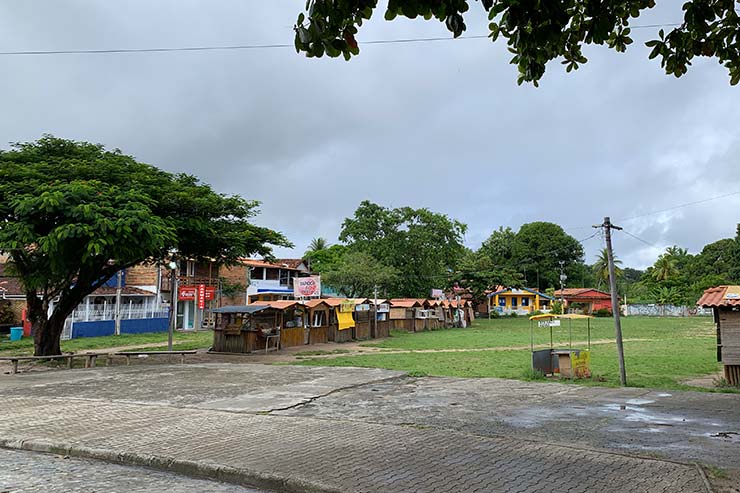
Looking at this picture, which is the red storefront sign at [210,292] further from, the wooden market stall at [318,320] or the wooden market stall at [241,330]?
the wooden market stall at [241,330]

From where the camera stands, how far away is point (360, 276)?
148 ft

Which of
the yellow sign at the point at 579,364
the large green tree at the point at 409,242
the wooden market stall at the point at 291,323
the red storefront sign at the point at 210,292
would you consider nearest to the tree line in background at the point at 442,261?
the large green tree at the point at 409,242

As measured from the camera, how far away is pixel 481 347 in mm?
25562

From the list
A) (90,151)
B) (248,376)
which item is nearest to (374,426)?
(248,376)

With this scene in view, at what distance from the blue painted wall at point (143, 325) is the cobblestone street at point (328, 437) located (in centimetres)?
2426

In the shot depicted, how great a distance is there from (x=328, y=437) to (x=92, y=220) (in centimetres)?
1068

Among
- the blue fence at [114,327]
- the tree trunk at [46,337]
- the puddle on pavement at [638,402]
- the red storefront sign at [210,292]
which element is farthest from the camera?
the red storefront sign at [210,292]

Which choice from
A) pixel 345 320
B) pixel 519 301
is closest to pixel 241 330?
pixel 345 320

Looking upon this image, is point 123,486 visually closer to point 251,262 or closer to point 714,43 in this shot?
point 714,43

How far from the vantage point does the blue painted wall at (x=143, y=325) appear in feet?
119

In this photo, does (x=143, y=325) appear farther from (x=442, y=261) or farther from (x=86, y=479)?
(x=86, y=479)

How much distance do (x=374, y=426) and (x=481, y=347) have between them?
18.2 meters

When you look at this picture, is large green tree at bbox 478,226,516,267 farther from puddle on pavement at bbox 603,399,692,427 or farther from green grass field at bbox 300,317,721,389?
puddle on pavement at bbox 603,399,692,427

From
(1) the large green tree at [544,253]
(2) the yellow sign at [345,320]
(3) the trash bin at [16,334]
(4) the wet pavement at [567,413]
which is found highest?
(1) the large green tree at [544,253]
